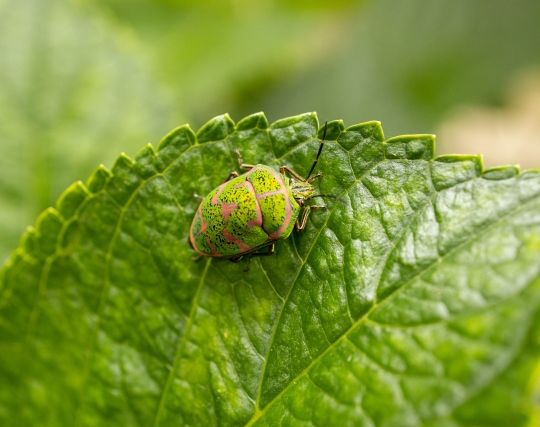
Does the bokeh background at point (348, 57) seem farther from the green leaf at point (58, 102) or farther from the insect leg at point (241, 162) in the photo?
the insect leg at point (241, 162)

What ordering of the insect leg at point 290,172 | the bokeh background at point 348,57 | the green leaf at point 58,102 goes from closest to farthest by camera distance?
the insect leg at point 290,172, the green leaf at point 58,102, the bokeh background at point 348,57

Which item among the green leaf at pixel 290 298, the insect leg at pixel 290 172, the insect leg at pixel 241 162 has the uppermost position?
the insect leg at pixel 241 162

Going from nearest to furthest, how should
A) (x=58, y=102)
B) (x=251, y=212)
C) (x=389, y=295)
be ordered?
(x=389, y=295), (x=251, y=212), (x=58, y=102)

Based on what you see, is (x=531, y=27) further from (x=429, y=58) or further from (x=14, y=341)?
(x=14, y=341)

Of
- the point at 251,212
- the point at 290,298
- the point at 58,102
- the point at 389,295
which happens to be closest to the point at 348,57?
the point at 58,102

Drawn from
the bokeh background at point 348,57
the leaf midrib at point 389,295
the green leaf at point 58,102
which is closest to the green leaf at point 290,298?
the leaf midrib at point 389,295

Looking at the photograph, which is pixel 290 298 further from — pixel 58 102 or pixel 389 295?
pixel 58 102
